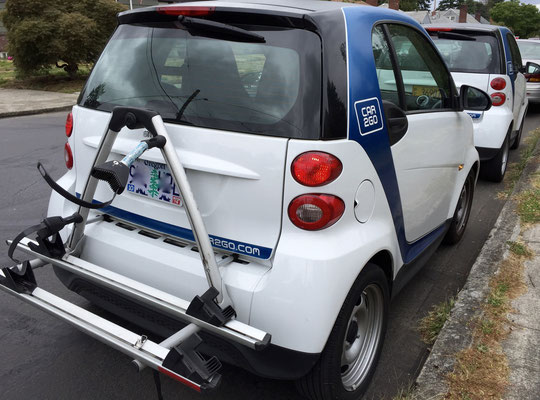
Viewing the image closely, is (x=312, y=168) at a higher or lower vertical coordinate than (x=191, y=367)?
higher

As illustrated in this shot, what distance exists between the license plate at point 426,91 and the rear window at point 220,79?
1226mm

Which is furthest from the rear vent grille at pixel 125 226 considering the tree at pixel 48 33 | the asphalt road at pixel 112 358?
the tree at pixel 48 33

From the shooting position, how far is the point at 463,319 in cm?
303

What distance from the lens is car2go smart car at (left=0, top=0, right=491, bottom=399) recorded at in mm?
2055

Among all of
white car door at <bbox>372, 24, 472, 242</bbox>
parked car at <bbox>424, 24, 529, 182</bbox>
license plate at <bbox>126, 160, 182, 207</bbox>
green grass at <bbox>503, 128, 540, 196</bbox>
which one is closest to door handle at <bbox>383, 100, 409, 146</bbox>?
white car door at <bbox>372, 24, 472, 242</bbox>

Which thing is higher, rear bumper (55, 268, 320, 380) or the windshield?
rear bumper (55, 268, 320, 380)

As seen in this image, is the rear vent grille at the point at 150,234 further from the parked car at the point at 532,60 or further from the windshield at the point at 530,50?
the windshield at the point at 530,50

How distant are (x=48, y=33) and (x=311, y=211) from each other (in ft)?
53.1

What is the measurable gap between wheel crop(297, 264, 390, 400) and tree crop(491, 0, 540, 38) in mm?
99610

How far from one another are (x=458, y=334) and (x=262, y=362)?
4.38 feet

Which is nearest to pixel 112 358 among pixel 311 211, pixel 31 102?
pixel 311 211

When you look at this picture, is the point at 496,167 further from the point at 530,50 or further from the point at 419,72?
the point at 530,50

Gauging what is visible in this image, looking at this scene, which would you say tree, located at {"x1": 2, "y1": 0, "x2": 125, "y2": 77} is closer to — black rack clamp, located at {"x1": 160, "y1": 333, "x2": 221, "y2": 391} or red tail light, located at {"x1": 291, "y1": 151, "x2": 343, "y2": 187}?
red tail light, located at {"x1": 291, "y1": 151, "x2": 343, "y2": 187}

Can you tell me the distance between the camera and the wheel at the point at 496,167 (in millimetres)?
6309
